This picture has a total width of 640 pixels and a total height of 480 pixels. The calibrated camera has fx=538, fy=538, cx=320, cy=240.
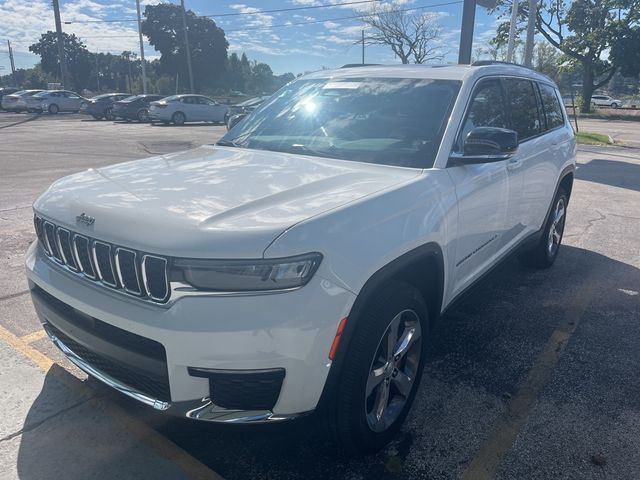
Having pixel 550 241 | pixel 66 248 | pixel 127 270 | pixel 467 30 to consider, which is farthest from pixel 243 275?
pixel 467 30

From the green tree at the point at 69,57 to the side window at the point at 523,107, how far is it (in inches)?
2986

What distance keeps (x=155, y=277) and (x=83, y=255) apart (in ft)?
1.75

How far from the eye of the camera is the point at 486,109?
375cm

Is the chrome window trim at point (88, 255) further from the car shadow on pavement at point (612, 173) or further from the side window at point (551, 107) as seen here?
the car shadow on pavement at point (612, 173)

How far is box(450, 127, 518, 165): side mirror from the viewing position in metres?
3.09

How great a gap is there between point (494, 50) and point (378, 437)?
53395mm

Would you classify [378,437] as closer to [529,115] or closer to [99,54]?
[529,115]

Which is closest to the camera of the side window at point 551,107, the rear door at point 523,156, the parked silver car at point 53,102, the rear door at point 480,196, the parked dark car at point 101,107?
the rear door at point 480,196

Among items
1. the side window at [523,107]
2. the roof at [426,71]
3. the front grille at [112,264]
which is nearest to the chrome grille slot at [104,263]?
the front grille at [112,264]

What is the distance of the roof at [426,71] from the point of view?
11.9 ft

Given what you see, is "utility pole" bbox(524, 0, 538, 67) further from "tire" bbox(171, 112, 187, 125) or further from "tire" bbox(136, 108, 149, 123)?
"tire" bbox(136, 108, 149, 123)

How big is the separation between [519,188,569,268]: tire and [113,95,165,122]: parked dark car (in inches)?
1039

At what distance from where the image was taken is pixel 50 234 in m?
2.76

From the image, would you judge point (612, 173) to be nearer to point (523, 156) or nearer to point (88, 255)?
point (523, 156)
